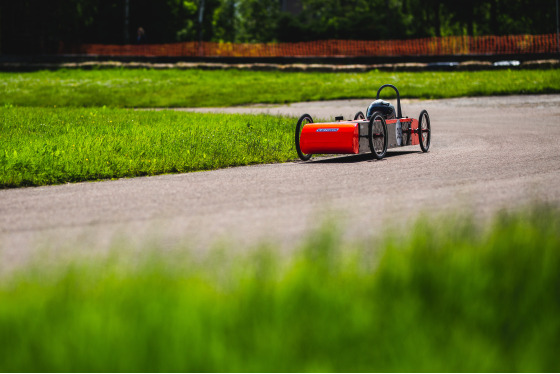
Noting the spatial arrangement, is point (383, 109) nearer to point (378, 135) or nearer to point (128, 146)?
point (378, 135)

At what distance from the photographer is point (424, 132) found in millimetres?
13242

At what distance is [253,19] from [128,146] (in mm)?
90334

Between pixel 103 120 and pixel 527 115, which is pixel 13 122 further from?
pixel 527 115

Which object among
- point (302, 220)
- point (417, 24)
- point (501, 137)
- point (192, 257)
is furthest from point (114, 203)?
point (417, 24)

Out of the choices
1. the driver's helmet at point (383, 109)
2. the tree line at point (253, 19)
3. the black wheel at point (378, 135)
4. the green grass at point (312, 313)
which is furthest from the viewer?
the tree line at point (253, 19)

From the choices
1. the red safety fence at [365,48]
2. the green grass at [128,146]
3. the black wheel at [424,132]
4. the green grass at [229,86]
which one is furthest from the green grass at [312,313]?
the red safety fence at [365,48]

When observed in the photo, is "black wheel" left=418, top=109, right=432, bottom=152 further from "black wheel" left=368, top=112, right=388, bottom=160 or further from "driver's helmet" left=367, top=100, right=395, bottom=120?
"black wheel" left=368, top=112, right=388, bottom=160

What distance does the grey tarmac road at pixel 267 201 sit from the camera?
539 centimetres

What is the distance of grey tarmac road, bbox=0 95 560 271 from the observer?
17.7 ft

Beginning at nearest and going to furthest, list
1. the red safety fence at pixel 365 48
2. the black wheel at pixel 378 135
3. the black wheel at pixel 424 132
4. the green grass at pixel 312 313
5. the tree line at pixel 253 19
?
the green grass at pixel 312 313
the black wheel at pixel 378 135
the black wheel at pixel 424 132
the red safety fence at pixel 365 48
the tree line at pixel 253 19

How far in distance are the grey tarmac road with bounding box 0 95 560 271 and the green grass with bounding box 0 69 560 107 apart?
691 inches

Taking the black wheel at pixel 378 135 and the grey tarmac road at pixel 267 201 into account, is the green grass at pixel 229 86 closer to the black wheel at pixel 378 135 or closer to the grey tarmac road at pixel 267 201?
the black wheel at pixel 378 135

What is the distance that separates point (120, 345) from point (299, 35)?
7041 cm

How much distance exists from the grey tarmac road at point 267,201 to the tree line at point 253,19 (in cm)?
3960
